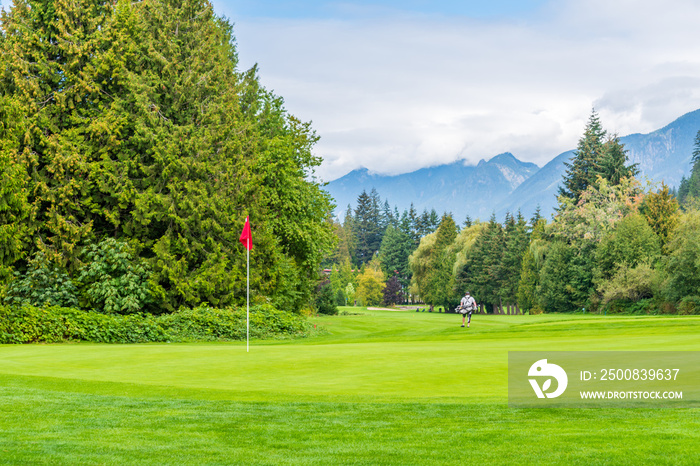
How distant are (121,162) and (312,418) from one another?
21856 millimetres

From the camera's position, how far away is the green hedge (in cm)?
2331

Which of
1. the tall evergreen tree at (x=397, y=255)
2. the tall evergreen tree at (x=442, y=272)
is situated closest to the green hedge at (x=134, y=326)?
the tall evergreen tree at (x=442, y=272)

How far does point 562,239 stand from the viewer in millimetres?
61281

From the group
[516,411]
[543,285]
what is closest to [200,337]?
[516,411]

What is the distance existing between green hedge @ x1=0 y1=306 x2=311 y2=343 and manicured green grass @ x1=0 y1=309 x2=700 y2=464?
10.2 meters

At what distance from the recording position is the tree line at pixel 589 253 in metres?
47.5

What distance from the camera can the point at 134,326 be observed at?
969 inches

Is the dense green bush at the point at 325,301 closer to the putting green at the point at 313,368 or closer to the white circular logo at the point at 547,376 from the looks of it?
the putting green at the point at 313,368

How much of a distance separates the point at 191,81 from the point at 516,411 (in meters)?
23.8

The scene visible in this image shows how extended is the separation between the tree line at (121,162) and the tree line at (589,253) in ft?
104

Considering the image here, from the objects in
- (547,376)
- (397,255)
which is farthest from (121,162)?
(397,255)

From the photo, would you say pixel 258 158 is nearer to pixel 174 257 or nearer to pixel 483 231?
pixel 174 257

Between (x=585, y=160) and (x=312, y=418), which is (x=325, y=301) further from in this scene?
(x=312, y=418)

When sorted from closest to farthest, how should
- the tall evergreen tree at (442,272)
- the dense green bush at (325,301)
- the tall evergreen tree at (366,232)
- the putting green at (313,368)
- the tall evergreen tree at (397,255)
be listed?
the putting green at (313,368), the dense green bush at (325,301), the tall evergreen tree at (442,272), the tall evergreen tree at (397,255), the tall evergreen tree at (366,232)
